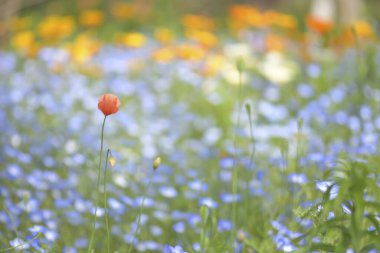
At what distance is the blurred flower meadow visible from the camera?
70.4 inches

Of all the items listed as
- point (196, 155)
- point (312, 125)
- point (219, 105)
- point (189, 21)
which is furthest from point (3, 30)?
point (312, 125)

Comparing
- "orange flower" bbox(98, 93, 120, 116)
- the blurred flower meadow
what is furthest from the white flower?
"orange flower" bbox(98, 93, 120, 116)

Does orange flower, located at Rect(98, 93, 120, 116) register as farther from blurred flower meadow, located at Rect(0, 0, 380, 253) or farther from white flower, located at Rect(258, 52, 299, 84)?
white flower, located at Rect(258, 52, 299, 84)

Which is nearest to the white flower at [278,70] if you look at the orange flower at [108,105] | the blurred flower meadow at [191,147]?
the blurred flower meadow at [191,147]

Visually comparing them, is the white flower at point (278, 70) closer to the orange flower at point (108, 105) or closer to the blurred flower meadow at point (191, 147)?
the blurred flower meadow at point (191, 147)

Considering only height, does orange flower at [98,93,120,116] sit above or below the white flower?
below

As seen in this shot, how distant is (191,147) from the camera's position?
11.0ft

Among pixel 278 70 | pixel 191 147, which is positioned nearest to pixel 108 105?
pixel 191 147

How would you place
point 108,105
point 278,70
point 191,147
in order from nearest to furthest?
point 108,105, point 191,147, point 278,70

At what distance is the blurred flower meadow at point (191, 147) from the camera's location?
179 cm

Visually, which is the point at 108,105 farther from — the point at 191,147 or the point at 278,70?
the point at 278,70

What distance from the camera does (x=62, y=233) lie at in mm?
2260

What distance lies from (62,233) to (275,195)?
929 millimetres

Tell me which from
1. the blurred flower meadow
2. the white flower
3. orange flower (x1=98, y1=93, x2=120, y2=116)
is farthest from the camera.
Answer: the white flower
